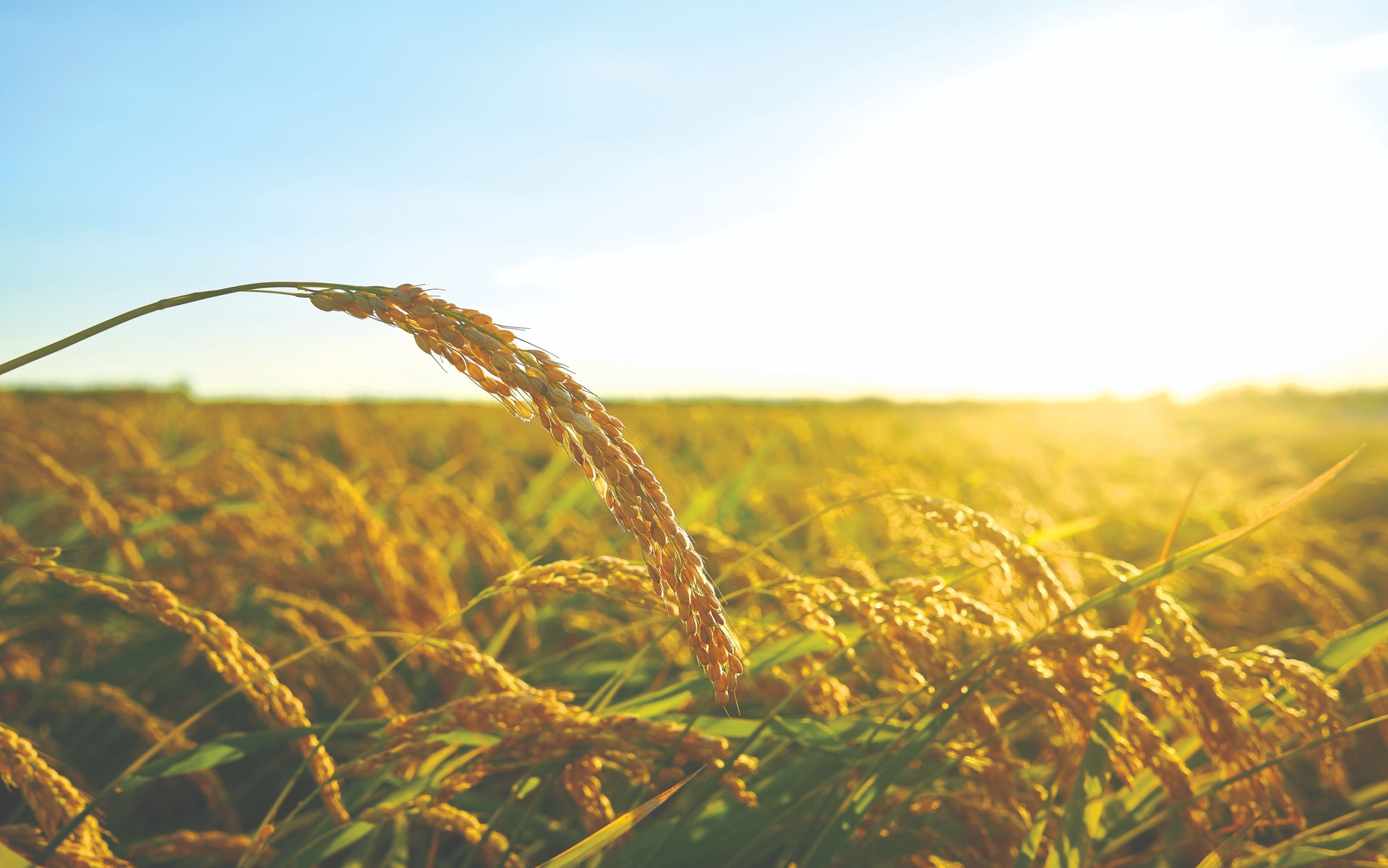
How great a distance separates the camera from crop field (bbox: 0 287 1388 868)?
49.2 inches

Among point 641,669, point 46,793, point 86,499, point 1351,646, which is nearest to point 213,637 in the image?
point 46,793

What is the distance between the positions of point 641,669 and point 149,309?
5.91ft

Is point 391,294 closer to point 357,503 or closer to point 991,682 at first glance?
point 991,682

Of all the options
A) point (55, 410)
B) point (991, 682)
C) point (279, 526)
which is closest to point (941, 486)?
point (991, 682)

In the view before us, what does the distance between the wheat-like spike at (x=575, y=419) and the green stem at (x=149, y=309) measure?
0.03 meters

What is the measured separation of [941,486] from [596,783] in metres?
3.50

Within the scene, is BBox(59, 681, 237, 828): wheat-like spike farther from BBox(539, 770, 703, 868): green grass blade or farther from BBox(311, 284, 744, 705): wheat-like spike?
BBox(311, 284, 744, 705): wheat-like spike

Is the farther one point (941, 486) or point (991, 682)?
point (941, 486)

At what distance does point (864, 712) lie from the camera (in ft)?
6.80

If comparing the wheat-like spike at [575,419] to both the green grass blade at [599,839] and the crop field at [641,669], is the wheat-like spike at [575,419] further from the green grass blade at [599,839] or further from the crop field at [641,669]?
the green grass blade at [599,839]

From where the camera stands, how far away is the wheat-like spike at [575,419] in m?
0.79

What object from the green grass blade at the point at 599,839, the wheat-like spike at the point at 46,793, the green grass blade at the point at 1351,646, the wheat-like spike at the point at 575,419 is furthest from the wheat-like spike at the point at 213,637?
the green grass blade at the point at 1351,646

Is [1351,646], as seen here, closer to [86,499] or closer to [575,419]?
[575,419]

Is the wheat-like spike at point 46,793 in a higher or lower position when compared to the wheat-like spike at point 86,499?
lower
